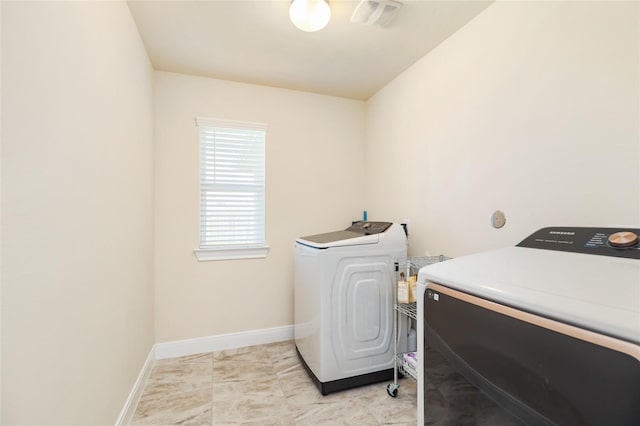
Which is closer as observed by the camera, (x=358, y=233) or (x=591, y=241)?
(x=591, y=241)

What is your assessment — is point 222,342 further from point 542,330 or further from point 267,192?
point 542,330

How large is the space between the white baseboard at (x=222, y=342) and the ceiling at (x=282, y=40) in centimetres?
235

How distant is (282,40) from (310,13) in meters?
0.45

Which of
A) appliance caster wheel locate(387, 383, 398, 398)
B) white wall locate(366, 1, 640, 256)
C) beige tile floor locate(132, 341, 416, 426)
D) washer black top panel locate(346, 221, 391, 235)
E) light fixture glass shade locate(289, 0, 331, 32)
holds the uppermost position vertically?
light fixture glass shade locate(289, 0, 331, 32)

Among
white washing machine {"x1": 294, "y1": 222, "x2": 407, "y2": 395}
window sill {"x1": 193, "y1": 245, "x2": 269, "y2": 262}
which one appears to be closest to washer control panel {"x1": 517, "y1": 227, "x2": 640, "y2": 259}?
white washing machine {"x1": 294, "y1": 222, "x2": 407, "y2": 395}

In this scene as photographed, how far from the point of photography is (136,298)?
1.85m

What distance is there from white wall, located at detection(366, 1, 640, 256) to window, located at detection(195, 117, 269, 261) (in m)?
1.37

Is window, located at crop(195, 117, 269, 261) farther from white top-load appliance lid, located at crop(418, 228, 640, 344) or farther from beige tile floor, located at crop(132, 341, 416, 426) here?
white top-load appliance lid, located at crop(418, 228, 640, 344)

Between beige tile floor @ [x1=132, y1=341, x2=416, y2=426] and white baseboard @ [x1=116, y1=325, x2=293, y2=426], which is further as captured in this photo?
white baseboard @ [x1=116, y1=325, x2=293, y2=426]

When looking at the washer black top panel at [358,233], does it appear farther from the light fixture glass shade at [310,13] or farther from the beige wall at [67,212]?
the light fixture glass shade at [310,13]

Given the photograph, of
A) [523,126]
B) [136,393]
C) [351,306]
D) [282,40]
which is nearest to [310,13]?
[282,40]

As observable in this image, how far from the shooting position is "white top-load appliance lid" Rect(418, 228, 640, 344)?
0.58 meters

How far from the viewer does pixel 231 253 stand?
8.41ft

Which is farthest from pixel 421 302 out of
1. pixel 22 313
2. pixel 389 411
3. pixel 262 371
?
pixel 262 371
